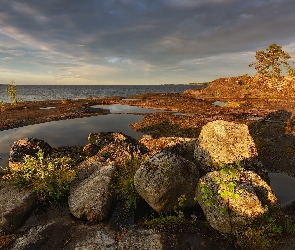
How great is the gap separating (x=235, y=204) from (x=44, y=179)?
32.8 ft

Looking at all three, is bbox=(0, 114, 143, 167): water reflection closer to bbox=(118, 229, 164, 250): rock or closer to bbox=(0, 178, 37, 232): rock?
bbox=(0, 178, 37, 232): rock

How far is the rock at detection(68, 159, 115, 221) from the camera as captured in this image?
11812 mm

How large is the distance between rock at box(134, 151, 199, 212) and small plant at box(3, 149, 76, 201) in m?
4.44

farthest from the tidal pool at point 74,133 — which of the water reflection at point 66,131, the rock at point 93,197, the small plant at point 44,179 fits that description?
the rock at point 93,197

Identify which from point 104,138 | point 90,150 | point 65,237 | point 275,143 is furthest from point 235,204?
point 275,143

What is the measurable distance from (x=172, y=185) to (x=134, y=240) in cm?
307

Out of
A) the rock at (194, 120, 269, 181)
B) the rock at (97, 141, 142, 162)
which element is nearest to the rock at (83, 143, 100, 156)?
the rock at (97, 141, 142, 162)

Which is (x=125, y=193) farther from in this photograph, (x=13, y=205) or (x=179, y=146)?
(x=13, y=205)

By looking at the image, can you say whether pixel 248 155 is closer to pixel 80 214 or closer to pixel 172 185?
pixel 172 185

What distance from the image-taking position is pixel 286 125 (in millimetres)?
31438

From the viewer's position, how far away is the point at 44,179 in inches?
536

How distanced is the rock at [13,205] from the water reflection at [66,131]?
8804 mm

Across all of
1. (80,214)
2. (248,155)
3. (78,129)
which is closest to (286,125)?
(248,155)

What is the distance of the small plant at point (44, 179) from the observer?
13305 mm
